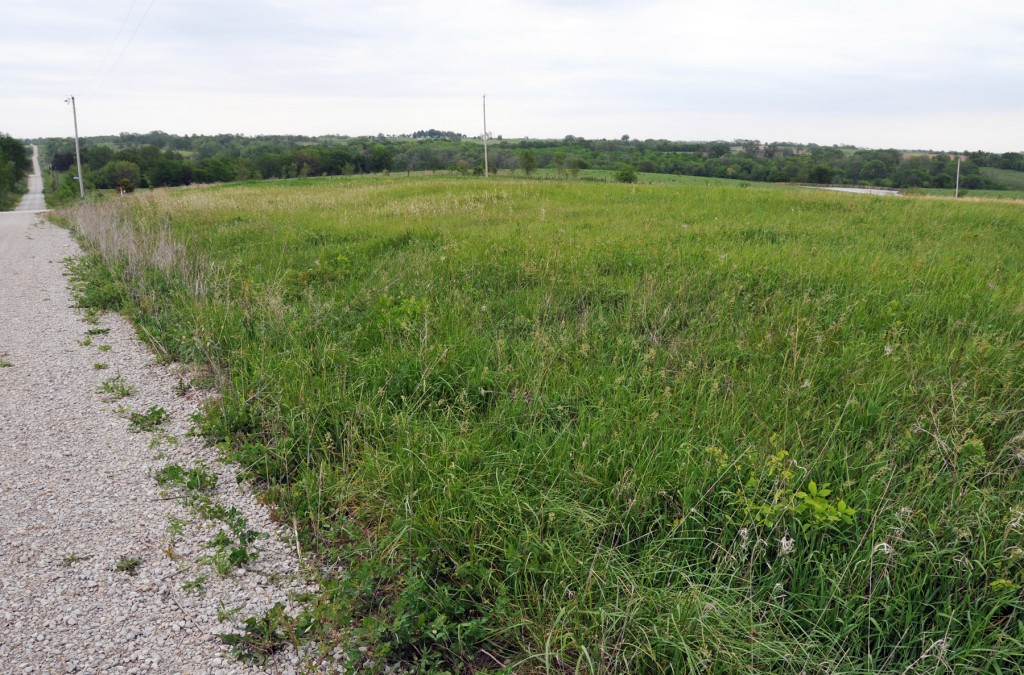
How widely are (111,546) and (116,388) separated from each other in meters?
2.88

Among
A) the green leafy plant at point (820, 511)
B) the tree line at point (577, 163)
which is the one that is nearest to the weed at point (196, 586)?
the green leafy plant at point (820, 511)

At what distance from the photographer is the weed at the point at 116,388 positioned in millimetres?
5801

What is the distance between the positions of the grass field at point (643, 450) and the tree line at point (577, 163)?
218 feet

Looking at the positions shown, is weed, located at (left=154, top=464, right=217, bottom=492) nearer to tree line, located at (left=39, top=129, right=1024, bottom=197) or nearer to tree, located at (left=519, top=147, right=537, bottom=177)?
tree line, located at (left=39, top=129, right=1024, bottom=197)

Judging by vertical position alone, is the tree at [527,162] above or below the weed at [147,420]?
above

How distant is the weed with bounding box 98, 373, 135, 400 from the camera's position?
5.80 metres

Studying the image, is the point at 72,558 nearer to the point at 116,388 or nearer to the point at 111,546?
the point at 111,546

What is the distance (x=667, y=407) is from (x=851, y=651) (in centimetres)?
180

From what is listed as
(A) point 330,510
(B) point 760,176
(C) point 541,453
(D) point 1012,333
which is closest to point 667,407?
(C) point 541,453

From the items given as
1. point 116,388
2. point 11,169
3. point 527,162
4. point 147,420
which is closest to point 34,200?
point 11,169

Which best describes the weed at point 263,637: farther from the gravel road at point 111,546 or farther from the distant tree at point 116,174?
the distant tree at point 116,174

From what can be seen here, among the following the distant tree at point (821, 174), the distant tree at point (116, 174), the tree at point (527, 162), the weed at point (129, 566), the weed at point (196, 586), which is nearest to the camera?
the weed at point (196, 586)

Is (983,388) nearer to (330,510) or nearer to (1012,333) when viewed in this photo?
(1012,333)

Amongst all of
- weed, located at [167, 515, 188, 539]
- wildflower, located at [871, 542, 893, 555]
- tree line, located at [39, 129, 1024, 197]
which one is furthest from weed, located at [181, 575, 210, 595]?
tree line, located at [39, 129, 1024, 197]
